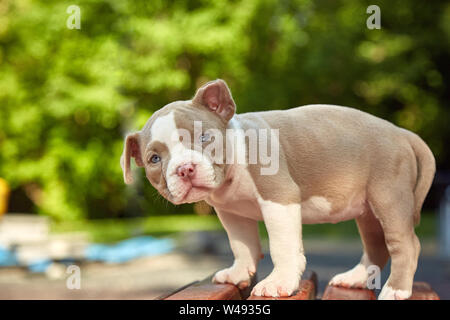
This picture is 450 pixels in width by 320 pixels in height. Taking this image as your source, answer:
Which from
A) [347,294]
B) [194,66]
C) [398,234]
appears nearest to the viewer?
[398,234]

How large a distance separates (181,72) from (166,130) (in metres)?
10.6

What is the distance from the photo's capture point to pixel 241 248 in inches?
76.1

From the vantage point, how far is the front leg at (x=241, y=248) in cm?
188

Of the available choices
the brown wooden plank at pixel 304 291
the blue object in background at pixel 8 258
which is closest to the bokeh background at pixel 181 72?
the blue object in background at pixel 8 258

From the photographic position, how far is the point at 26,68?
1680 centimetres

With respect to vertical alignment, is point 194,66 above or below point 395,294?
above

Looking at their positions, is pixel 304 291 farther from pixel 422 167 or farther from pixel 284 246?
pixel 422 167

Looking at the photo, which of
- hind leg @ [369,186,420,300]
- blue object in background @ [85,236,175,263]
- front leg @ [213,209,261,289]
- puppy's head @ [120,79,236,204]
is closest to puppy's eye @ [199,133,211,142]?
puppy's head @ [120,79,236,204]

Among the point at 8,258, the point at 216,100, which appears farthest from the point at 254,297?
the point at 8,258

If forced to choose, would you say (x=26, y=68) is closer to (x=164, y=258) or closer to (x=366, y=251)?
(x=164, y=258)
